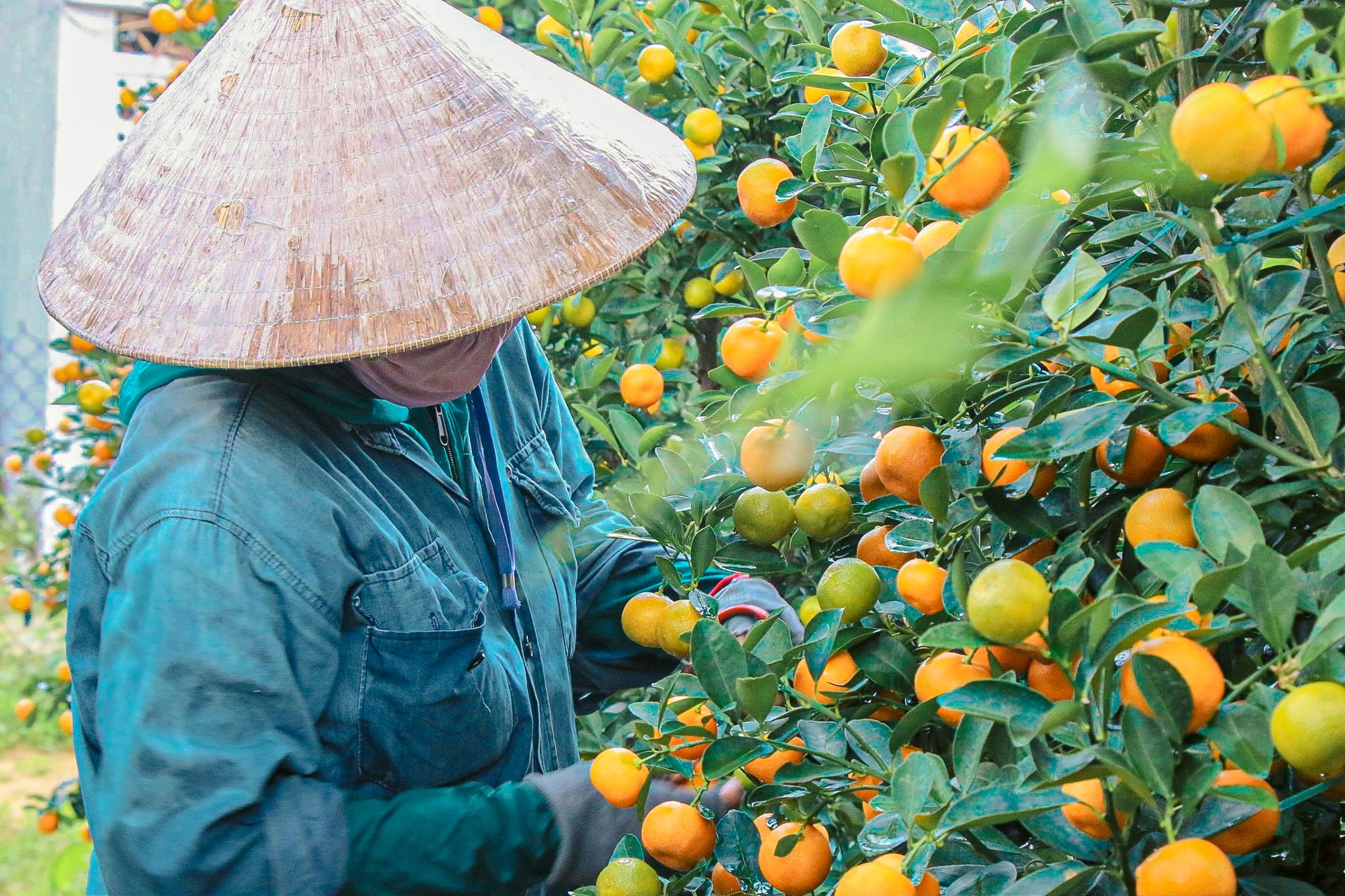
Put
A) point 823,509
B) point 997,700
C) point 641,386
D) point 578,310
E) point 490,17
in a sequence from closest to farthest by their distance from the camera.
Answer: point 997,700
point 823,509
point 641,386
point 578,310
point 490,17

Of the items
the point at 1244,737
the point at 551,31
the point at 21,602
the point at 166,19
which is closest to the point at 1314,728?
the point at 1244,737

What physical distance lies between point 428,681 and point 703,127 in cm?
82

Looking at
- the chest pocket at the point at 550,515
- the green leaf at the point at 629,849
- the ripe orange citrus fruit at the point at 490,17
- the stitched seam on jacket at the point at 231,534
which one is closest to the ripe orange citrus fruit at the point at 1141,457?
the green leaf at the point at 629,849

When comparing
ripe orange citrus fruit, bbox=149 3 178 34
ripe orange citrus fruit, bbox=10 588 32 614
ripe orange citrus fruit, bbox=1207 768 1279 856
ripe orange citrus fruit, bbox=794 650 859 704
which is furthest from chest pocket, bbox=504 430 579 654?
ripe orange citrus fruit, bbox=10 588 32 614

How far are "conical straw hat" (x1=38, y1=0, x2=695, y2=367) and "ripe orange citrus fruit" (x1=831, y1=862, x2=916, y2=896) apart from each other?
20.3 inches

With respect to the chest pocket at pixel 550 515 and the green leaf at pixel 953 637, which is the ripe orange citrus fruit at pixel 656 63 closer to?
the chest pocket at pixel 550 515

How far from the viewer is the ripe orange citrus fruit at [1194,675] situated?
622 mm

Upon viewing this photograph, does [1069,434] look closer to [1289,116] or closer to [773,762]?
[1289,116]

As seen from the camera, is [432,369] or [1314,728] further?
[432,369]

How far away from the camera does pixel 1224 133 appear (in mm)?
587

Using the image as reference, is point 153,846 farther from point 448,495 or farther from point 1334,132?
point 1334,132

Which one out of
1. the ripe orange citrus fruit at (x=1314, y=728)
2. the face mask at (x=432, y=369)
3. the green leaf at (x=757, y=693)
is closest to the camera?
the ripe orange citrus fruit at (x=1314, y=728)

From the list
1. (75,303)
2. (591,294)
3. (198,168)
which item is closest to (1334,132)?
(198,168)

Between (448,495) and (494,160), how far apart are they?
0.40m
